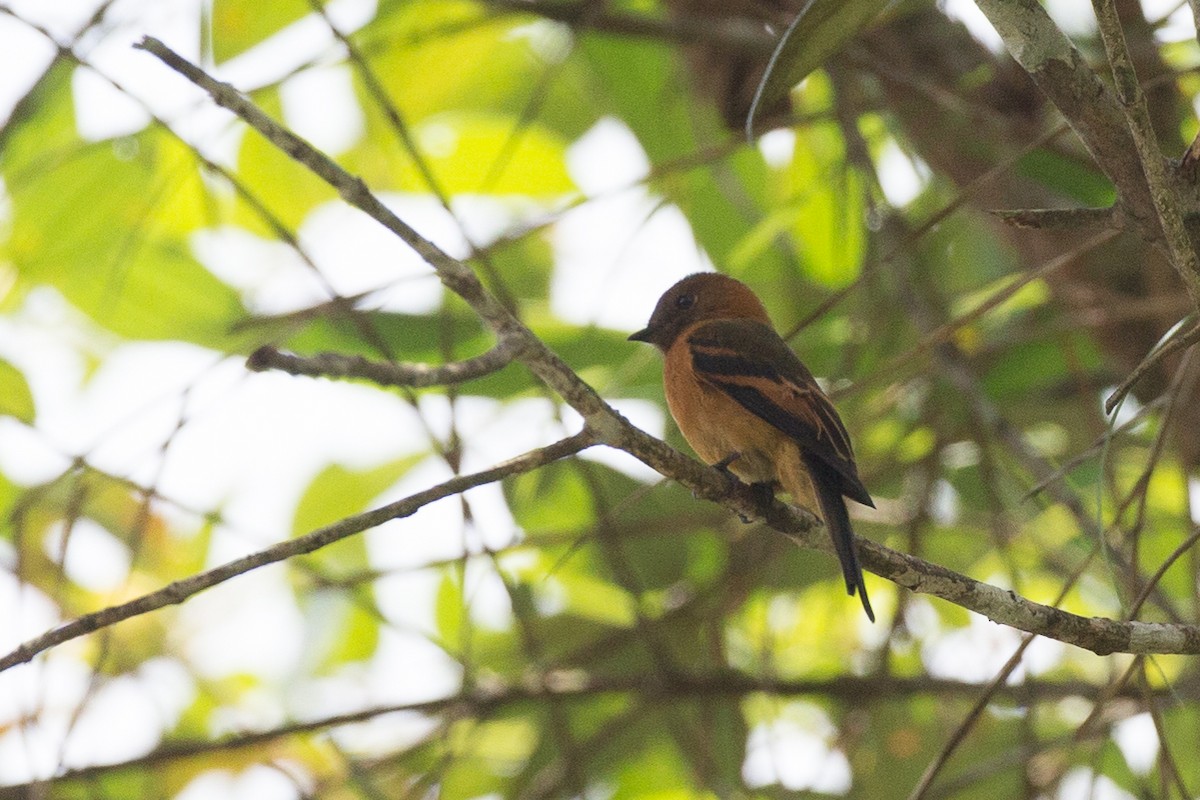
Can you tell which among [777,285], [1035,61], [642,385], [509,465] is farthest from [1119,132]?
[777,285]

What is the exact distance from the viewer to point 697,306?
4332mm

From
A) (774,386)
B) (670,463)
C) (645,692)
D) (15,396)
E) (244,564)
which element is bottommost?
(244,564)

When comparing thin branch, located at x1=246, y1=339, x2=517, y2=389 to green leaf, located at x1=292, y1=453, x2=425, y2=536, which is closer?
thin branch, located at x1=246, y1=339, x2=517, y2=389

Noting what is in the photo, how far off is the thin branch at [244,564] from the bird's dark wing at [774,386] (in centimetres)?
132

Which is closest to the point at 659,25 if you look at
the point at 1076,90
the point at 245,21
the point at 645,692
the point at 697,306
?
the point at 697,306

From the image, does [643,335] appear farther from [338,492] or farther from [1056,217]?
[1056,217]

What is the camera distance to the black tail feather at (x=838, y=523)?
2387mm

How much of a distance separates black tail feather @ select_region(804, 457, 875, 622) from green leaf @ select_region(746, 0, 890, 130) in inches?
30.5

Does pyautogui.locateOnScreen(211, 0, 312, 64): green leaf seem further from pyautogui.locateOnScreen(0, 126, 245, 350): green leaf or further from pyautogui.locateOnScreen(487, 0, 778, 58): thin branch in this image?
pyautogui.locateOnScreen(487, 0, 778, 58): thin branch

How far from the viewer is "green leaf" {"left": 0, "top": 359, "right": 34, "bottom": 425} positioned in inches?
144

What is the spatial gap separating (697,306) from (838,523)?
1838 mm

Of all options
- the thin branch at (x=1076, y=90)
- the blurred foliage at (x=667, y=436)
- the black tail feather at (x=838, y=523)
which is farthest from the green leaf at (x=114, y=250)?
the thin branch at (x=1076, y=90)

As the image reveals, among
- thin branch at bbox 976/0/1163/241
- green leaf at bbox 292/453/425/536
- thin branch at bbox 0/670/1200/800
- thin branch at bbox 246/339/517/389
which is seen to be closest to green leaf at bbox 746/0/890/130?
thin branch at bbox 976/0/1163/241

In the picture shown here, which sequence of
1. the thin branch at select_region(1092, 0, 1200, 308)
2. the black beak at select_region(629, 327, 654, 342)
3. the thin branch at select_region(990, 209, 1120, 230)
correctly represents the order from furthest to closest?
1. the black beak at select_region(629, 327, 654, 342)
2. the thin branch at select_region(990, 209, 1120, 230)
3. the thin branch at select_region(1092, 0, 1200, 308)
